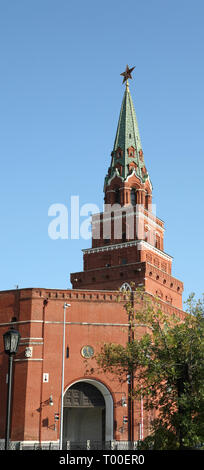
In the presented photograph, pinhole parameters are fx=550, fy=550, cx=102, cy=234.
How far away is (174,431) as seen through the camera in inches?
914

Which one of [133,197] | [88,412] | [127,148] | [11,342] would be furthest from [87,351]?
[127,148]

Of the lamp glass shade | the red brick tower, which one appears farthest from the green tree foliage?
the red brick tower

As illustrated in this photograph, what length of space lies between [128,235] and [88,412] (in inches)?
888

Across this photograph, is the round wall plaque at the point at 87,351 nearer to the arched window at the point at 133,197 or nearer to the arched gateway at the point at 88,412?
the arched gateway at the point at 88,412

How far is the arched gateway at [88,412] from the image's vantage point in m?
41.7

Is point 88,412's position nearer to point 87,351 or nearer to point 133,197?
point 87,351

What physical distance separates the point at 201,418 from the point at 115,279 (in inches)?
1494

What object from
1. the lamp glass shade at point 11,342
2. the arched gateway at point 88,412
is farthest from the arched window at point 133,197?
the lamp glass shade at point 11,342

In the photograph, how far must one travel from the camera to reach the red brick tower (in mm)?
59656

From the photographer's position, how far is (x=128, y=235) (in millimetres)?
61562

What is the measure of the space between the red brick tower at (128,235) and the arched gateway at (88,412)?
55.4 ft

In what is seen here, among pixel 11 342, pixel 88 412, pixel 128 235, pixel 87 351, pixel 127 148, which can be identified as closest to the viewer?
pixel 11 342

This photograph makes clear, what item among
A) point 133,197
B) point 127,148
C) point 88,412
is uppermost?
point 127,148
